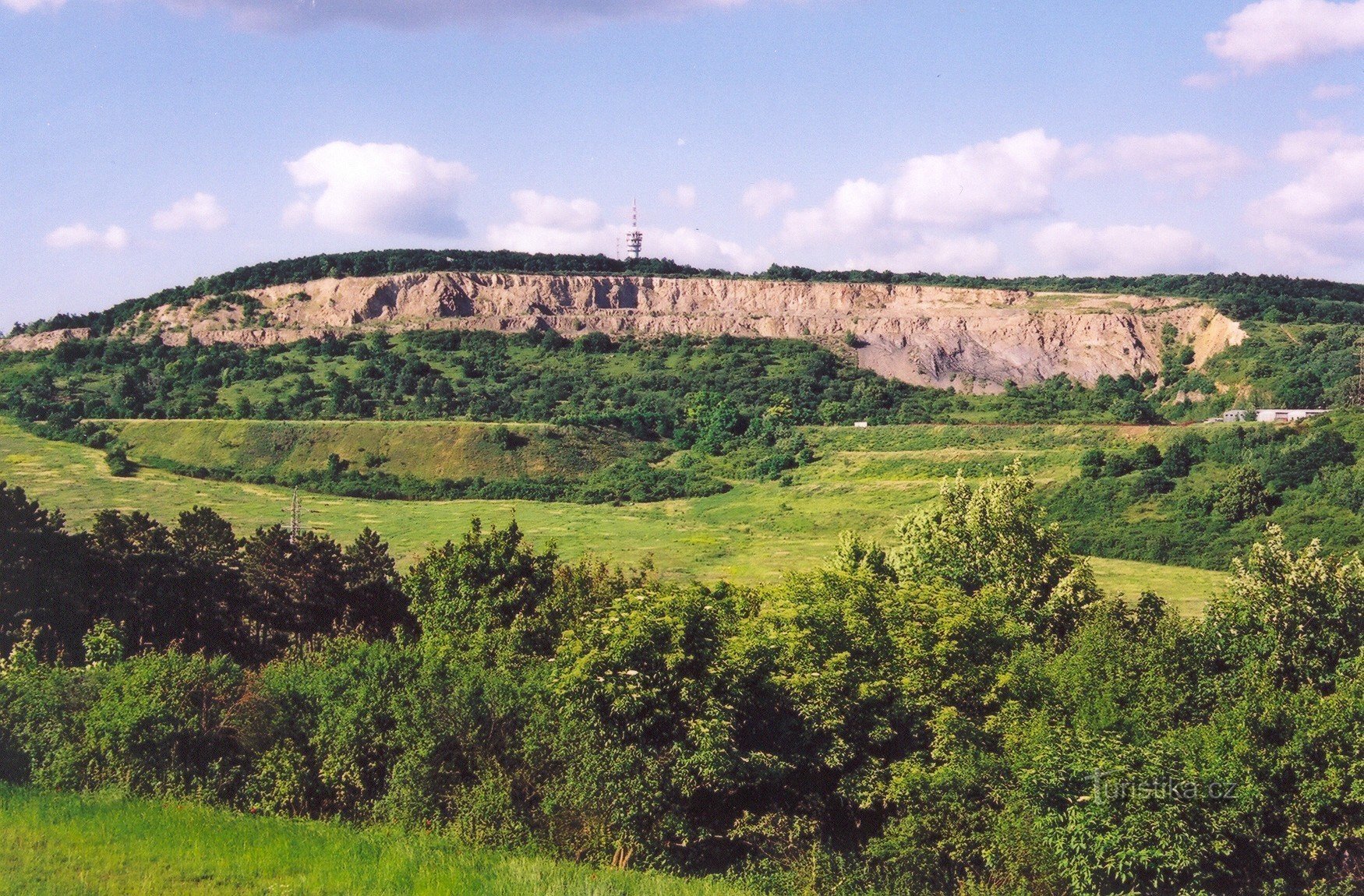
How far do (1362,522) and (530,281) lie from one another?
4013 inches

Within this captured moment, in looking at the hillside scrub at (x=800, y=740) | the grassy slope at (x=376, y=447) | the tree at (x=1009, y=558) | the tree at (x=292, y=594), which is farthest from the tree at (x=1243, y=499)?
the tree at (x=292, y=594)

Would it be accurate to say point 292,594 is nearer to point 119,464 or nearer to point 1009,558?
point 1009,558

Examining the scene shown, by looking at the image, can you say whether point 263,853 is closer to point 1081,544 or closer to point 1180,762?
point 1180,762

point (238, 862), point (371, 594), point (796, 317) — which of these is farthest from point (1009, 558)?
point (796, 317)

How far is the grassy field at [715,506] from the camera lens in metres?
50.6

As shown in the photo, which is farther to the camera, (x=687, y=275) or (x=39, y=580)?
(x=687, y=275)

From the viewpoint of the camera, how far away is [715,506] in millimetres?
70625

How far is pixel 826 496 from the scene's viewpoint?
69.8 metres

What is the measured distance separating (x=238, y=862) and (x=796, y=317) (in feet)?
394

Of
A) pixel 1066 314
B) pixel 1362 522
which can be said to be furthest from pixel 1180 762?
pixel 1066 314

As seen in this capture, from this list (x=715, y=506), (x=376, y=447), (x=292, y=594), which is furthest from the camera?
(x=376, y=447)

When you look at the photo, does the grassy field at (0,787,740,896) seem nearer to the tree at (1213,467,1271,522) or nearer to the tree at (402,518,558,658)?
the tree at (402,518,558,658)

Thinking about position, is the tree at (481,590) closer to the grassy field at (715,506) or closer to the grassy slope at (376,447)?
the grassy field at (715,506)

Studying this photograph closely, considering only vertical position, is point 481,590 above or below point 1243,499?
below
